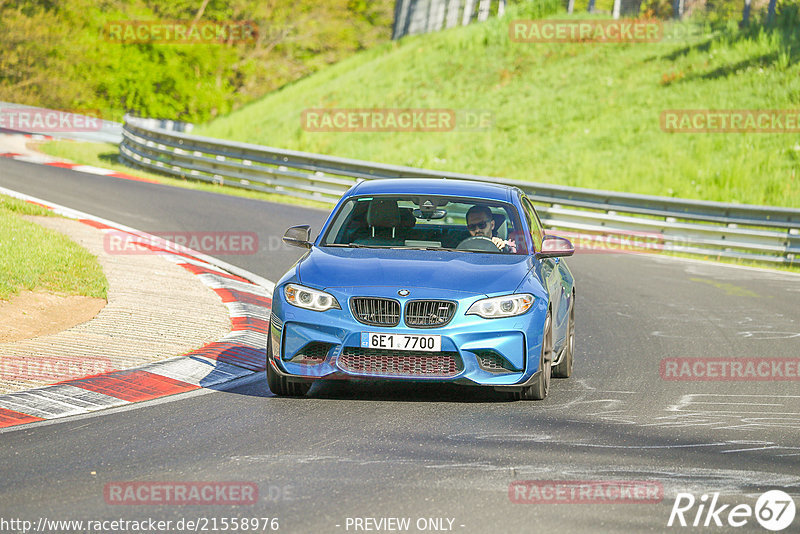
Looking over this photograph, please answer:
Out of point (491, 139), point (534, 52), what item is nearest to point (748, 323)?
point (491, 139)

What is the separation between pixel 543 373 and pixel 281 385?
185 cm

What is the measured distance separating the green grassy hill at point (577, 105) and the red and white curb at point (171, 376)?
17.3m

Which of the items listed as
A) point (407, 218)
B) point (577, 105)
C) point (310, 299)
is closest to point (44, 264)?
point (407, 218)

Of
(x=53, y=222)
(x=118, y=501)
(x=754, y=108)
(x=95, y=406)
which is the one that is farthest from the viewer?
(x=754, y=108)

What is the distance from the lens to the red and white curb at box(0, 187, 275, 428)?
7.36 metres

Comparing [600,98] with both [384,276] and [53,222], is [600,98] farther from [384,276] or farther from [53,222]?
[384,276]

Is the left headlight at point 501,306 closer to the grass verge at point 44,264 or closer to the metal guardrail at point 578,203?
the grass verge at point 44,264

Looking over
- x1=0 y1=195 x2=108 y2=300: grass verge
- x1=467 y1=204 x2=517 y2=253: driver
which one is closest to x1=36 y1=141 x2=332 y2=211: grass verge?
x1=0 y1=195 x2=108 y2=300: grass verge

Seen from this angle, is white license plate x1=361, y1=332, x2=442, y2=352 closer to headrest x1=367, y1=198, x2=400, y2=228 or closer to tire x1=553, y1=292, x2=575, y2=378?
headrest x1=367, y1=198, x2=400, y2=228

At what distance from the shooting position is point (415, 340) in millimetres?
7488

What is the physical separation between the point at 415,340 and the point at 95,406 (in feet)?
7.12

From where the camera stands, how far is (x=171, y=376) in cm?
853

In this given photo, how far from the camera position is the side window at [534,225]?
9.16 metres

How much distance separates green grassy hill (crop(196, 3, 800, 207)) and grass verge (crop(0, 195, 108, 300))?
55.7 feet
